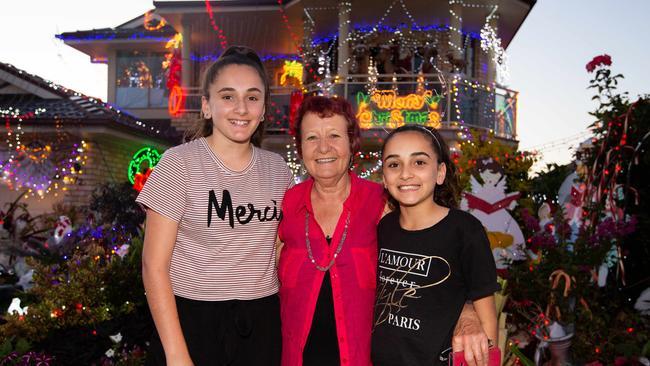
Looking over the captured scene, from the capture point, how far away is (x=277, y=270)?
9.01 ft

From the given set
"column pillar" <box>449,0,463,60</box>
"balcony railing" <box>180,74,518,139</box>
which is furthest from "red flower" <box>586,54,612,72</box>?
"column pillar" <box>449,0,463,60</box>

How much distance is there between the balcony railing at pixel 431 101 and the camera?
12.5 m

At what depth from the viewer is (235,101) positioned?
2.45 m

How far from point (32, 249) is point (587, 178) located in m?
5.31

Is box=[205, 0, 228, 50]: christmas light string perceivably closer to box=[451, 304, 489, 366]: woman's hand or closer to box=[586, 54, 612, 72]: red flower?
box=[586, 54, 612, 72]: red flower

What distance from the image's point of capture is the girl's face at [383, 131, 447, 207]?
8.16 feet

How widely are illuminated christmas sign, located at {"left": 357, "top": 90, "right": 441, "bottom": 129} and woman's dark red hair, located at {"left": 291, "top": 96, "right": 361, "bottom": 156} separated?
9.71 metres

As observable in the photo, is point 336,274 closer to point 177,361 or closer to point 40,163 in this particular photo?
point 177,361

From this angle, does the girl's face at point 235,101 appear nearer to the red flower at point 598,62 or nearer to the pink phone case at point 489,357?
the pink phone case at point 489,357

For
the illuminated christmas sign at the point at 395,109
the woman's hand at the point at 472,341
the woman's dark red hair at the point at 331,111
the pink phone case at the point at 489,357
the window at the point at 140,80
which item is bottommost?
the pink phone case at the point at 489,357

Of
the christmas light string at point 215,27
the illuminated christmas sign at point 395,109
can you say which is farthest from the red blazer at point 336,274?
the christmas light string at point 215,27

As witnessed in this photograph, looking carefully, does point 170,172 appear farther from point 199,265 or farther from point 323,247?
point 323,247

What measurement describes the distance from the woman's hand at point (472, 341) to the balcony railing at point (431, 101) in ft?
33.2

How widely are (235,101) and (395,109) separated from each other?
34.3 ft
